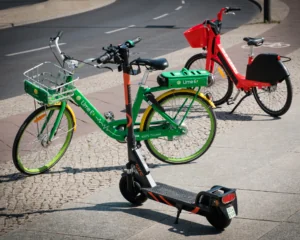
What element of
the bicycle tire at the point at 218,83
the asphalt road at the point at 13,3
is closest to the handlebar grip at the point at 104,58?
the bicycle tire at the point at 218,83

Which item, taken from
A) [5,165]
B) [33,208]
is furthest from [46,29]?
[33,208]

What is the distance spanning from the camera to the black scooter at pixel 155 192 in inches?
222

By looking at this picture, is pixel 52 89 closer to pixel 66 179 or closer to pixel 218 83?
pixel 66 179

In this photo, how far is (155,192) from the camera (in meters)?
6.10

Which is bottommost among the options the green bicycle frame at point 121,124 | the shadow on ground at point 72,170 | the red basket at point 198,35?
the shadow on ground at point 72,170

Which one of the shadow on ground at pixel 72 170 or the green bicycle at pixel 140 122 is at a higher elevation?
the green bicycle at pixel 140 122

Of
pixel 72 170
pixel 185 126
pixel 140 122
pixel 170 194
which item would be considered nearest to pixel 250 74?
pixel 185 126

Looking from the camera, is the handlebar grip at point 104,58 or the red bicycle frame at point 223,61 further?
the red bicycle frame at point 223,61

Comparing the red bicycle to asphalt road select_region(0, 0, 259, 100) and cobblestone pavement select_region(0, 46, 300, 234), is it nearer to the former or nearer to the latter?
cobblestone pavement select_region(0, 46, 300, 234)

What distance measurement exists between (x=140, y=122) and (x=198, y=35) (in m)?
2.62

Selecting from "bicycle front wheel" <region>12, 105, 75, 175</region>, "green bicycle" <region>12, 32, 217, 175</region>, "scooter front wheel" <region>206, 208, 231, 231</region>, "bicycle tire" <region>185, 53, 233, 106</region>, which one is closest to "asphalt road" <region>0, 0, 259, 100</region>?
"bicycle tire" <region>185, 53, 233, 106</region>

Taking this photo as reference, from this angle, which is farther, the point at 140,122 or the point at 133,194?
the point at 140,122

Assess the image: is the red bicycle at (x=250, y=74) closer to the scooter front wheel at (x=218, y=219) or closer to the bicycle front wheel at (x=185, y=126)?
the bicycle front wheel at (x=185, y=126)

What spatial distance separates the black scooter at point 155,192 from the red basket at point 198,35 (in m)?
3.05
